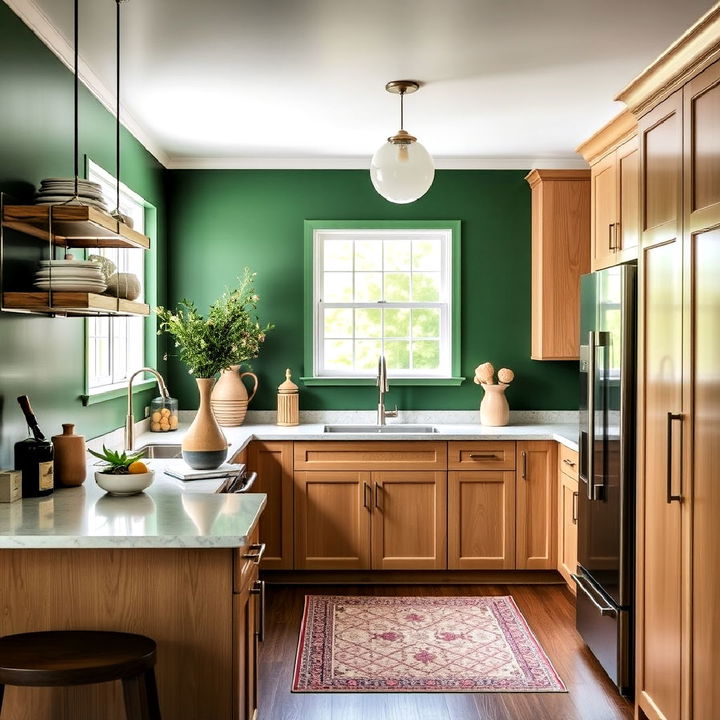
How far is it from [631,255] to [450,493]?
1875 mm

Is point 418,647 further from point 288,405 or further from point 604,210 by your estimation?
point 604,210

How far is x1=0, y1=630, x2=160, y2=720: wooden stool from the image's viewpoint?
179 centimetres

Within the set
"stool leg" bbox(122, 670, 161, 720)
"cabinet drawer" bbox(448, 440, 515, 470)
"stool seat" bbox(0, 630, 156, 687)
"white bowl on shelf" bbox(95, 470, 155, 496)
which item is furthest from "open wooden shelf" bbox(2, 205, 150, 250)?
"cabinet drawer" bbox(448, 440, 515, 470)

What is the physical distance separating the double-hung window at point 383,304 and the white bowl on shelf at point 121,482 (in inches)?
104

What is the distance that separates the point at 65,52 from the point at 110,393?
1.59 m

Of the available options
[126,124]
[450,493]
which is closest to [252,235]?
[126,124]

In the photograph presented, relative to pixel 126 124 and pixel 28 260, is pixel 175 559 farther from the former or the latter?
pixel 126 124

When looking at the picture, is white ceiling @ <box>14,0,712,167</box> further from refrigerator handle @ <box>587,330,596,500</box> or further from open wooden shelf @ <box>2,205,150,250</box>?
refrigerator handle @ <box>587,330,596,500</box>

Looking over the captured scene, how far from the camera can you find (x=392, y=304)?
525 cm

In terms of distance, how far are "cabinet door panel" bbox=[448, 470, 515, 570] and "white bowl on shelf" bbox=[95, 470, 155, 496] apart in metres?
2.31

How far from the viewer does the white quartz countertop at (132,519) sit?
2051 mm

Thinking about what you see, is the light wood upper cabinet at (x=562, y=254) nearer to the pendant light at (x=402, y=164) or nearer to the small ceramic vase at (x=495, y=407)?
the small ceramic vase at (x=495, y=407)

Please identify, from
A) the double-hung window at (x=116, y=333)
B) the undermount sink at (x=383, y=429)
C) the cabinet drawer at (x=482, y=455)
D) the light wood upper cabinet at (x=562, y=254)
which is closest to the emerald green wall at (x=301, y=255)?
the undermount sink at (x=383, y=429)

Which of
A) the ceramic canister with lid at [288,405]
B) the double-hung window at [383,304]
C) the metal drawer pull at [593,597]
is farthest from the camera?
the double-hung window at [383,304]
